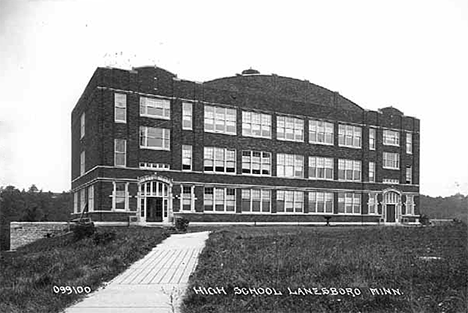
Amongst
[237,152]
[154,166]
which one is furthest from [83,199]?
[237,152]

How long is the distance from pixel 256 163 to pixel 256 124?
315 centimetres

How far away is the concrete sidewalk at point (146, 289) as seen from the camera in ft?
27.0

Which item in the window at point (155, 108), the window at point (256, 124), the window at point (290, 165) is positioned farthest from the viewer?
the window at point (290, 165)

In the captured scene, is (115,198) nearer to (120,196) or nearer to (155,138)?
(120,196)

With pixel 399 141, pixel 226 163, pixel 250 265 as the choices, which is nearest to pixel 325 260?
pixel 250 265

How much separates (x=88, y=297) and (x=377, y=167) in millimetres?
43710

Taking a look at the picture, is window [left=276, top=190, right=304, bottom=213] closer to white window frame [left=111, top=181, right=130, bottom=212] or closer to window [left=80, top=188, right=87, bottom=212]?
white window frame [left=111, top=181, right=130, bottom=212]

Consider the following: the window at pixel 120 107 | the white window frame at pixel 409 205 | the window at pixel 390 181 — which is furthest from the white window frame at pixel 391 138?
the window at pixel 120 107

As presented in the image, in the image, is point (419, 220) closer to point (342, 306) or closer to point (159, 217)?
point (159, 217)

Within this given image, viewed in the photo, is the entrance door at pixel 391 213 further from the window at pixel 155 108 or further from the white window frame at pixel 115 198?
the white window frame at pixel 115 198

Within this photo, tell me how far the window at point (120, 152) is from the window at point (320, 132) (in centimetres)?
1720

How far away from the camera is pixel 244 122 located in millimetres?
41750

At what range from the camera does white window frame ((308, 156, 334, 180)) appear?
45.7 metres

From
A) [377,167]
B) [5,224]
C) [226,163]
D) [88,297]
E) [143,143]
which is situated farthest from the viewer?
[5,224]
